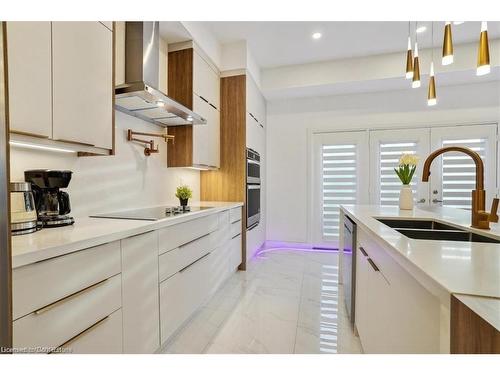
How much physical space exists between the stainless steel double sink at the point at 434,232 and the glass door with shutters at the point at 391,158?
239 centimetres

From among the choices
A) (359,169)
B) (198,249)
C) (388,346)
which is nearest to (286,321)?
(198,249)

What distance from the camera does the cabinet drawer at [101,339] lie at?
963 millimetres

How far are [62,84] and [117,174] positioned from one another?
87cm

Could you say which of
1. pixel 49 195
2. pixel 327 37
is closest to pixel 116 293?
pixel 49 195

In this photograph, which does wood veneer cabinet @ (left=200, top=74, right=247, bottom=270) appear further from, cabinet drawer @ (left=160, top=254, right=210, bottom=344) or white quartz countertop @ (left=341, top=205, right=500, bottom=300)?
white quartz countertop @ (left=341, top=205, right=500, bottom=300)

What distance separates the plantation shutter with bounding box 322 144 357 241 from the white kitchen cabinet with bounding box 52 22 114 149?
3.45 meters

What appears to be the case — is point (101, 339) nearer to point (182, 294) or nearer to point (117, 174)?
point (182, 294)

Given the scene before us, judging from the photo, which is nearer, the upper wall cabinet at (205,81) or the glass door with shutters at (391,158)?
the upper wall cabinet at (205,81)

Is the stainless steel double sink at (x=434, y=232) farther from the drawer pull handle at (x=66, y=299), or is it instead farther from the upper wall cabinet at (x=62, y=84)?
the upper wall cabinet at (x=62, y=84)

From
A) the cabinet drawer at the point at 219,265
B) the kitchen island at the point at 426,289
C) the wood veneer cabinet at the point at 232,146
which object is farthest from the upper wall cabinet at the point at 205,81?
the kitchen island at the point at 426,289

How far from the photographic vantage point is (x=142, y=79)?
192 cm
